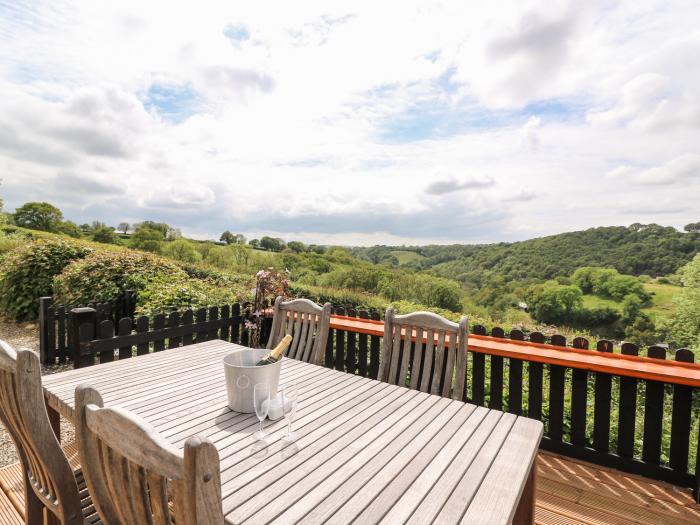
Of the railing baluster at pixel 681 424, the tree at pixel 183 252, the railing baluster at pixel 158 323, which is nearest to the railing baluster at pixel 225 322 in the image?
the railing baluster at pixel 158 323

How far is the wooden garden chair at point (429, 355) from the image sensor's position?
200 centimetres

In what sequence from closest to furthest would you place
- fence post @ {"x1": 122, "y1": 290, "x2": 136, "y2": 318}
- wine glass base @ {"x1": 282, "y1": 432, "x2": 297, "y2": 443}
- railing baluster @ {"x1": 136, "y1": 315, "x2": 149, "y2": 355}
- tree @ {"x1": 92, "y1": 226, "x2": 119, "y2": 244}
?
wine glass base @ {"x1": 282, "y1": 432, "x2": 297, "y2": 443} → railing baluster @ {"x1": 136, "y1": 315, "x2": 149, "y2": 355} → fence post @ {"x1": 122, "y1": 290, "x2": 136, "y2": 318} → tree @ {"x1": 92, "y1": 226, "x2": 119, "y2": 244}

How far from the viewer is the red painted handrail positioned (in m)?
2.14

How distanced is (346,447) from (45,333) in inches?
202

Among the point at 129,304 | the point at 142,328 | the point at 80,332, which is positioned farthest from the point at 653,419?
the point at 129,304

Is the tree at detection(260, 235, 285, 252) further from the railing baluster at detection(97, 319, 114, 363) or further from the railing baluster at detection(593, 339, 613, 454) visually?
the railing baluster at detection(593, 339, 613, 454)

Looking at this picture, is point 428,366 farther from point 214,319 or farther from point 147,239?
point 147,239

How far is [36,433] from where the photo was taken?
1122 millimetres

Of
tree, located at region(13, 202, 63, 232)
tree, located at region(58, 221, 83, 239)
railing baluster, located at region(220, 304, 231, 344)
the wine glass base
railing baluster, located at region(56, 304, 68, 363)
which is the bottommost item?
railing baluster, located at region(56, 304, 68, 363)

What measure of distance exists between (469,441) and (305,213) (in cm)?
1391

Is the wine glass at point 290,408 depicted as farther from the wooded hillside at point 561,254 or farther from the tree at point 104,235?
the tree at point 104,235

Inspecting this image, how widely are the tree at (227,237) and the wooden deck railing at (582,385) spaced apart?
1231 centimetres

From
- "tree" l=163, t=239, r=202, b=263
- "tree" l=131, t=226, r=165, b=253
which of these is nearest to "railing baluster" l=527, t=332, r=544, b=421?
"tree" l=163, t=239, r=202, b=263

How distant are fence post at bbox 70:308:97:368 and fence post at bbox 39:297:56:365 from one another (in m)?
2.33
